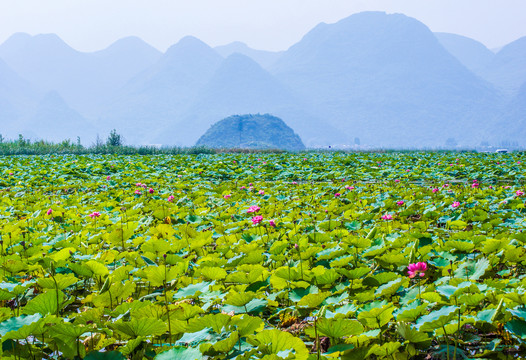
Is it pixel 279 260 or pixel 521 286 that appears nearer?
pixel 521 286

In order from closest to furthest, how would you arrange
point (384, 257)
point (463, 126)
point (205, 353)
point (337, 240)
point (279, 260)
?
1. point (205, 353)
2. point (384, 257)
3. point (279, 260)
4. point (337, 240)
5. point (463, 126)

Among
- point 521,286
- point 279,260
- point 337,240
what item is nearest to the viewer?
point 521,286

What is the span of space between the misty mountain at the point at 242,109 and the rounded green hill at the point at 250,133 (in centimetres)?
7109

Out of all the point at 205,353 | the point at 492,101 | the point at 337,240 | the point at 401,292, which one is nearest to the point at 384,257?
the point at 401,292

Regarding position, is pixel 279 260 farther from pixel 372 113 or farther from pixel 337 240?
pixel 372 113

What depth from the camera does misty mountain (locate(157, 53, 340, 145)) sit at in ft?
536

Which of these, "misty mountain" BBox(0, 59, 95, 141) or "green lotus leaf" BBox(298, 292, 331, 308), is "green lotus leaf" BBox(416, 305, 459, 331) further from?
"misty mountain" BBox(0, 59, 95, 141)

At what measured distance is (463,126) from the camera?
538 feet

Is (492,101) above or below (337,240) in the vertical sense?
above

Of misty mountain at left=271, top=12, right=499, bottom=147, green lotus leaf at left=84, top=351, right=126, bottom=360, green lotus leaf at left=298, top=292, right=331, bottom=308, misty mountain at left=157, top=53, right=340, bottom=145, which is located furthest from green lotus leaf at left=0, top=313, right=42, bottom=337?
misty mountain at left=271, top=12, right=499, bottom=147

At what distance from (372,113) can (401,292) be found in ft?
601

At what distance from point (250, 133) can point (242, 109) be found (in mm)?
106356

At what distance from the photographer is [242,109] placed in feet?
605

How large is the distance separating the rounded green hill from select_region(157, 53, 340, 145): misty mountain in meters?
71.1
